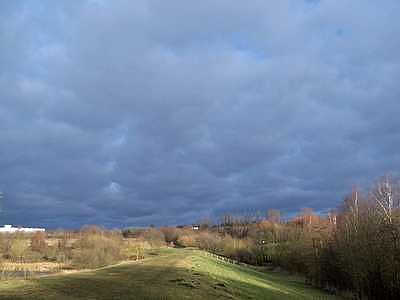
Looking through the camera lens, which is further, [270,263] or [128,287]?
[270,263]

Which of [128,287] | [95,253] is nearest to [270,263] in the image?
[95,253]

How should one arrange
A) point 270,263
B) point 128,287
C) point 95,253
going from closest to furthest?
point 128,287, point 95,253, point 270,263

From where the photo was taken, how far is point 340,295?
6328cm

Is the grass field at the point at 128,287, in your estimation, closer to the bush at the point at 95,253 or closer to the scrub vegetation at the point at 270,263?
the scrub vegetation at the point at 270,263

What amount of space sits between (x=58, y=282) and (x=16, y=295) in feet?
16.7

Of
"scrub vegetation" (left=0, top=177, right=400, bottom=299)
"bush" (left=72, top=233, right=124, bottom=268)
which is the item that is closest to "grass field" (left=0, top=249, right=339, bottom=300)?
"scrub vegetation" (left=0, top=177, right=400, bottom=299)

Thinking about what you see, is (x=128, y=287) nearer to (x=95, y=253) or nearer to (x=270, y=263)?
(x=95, y=253)

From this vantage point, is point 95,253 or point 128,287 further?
point 95,253

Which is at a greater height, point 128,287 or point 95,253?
point 95,253

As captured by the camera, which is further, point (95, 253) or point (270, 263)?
point (270, 263)

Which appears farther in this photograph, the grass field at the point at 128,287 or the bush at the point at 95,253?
the bush at the point at 95,253

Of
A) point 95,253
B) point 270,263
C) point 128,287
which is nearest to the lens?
point 128,287

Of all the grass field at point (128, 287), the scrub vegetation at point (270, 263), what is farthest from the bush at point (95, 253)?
the grass field at point (128, 287)

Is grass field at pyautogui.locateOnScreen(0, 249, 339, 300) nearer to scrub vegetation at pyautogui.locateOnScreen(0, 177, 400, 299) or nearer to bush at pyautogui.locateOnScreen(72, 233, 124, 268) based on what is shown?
scrub vegetation at pyautogui.locateOnScreen(0, 177, 400, 299)
